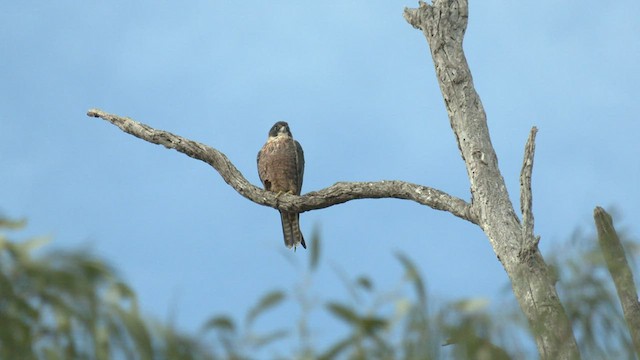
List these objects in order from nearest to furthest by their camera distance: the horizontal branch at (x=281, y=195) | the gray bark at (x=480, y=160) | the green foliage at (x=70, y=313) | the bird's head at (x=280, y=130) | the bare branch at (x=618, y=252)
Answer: the green foliage at (x=70, y=313) < the bare branch at (x=618, y=252) < the gray bark at (x=480, y=160) < the horizontal branch at (x=281, y=195) < the bird's head at (x=280, y=130)

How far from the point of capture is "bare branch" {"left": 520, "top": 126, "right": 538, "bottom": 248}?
7.21 metres

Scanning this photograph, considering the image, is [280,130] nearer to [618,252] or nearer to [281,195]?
[281,195]

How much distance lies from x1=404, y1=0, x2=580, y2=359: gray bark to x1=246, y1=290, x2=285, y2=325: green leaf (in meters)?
4.73

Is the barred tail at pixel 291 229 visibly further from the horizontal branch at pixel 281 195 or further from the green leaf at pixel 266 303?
the green leaf at pixel 266 303

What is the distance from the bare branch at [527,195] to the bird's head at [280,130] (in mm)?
4614

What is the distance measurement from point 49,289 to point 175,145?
7695 mm

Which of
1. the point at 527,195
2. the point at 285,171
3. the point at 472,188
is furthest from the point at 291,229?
the point at 527,195

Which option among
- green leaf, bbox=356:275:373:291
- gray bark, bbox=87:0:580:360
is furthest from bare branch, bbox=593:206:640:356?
green leaf, bbox=356:275:373:291

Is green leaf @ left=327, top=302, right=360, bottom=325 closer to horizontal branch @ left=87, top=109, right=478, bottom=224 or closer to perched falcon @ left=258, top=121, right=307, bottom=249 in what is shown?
horizontal branch @ left=87, top=109, right=478, bottom=224

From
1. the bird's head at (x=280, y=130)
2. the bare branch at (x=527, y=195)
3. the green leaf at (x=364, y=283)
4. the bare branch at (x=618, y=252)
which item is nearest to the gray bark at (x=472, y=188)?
the bare branch at (x=527, y=195)

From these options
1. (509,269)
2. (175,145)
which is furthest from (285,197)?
(509,269)

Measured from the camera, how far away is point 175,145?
9547mm

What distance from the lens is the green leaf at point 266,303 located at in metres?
1.99

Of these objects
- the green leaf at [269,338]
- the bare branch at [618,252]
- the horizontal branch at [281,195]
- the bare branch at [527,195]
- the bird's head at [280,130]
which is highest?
the bird's head at [280,130]
